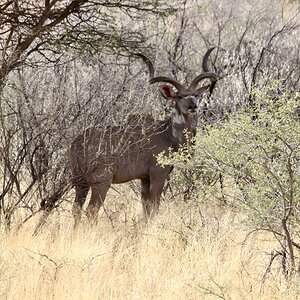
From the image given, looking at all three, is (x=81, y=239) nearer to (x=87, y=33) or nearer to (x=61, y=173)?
(x=61, y=173)

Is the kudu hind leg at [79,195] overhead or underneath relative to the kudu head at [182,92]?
underneath

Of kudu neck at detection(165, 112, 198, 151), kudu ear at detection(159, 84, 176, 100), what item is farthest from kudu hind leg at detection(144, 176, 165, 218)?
kudu ear at detection(159, 84, 176, 100)

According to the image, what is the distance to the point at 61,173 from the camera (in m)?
9.55

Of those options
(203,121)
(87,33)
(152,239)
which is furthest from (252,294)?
(203,121)

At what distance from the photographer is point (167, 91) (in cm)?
1074

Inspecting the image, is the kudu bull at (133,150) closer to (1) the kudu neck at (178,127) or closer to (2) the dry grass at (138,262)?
(1) the kudu neck at (178,127)

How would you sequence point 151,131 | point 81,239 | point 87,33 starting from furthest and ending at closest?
1. point 151,131
2. point 87,33
3. point 81,239

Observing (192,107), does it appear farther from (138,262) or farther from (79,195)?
(138,262)

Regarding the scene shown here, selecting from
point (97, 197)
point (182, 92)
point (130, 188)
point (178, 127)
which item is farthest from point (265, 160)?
point (130, 188)

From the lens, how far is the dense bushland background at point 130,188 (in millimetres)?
6496

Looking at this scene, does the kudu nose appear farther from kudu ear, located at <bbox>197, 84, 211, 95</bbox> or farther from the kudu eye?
kudu ear, located at <bbox>197, 84, 211, 95</bbox>

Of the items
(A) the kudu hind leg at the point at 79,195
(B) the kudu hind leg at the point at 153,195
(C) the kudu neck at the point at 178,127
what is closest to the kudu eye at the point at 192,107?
(C) the kudu neck at the point at 178,127

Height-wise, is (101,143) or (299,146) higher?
(101,143)

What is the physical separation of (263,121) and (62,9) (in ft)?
12.4
